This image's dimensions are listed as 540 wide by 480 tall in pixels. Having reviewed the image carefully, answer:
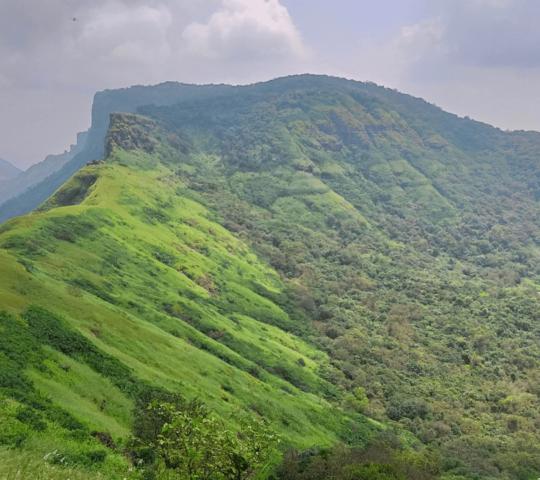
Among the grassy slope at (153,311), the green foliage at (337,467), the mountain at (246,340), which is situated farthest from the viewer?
the grassy slope at (153,311)

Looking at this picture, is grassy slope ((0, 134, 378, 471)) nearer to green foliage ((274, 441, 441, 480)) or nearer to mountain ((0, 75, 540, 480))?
mountain ((0, 75, 540, 480))

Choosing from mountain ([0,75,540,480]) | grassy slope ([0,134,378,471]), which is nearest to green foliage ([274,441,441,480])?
mountain ([0,75,540,480])

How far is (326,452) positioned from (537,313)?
5708 inches

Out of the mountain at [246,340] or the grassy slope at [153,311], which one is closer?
the mountain at [246,340]

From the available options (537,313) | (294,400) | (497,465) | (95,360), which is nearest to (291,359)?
(294,400)

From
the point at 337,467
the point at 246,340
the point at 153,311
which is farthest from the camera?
the point at 246,340

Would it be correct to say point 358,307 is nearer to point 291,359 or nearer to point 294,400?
point 291,359

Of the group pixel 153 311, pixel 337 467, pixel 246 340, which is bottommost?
pixel 246 340

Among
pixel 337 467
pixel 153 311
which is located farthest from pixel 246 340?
pixel 337 467

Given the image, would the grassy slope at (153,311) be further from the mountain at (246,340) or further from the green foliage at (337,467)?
the green foliage at (337,467)

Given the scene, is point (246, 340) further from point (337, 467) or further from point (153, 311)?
point (337, 467)

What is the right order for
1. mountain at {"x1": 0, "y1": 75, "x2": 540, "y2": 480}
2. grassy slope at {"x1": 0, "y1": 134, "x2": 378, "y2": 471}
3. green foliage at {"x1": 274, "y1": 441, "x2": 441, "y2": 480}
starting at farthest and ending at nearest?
grassy slope at {"x1": 0, "y1": 134, "x2": 378, "y2": 471} → mountain at {"x1": 0, "y1": 75, "x2": 540, "y2": 480} → green foliage at {"x1": 274, "y1": 441, "x2": 441, "y2": 480}

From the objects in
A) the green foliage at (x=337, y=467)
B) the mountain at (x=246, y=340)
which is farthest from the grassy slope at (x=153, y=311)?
the green foliage at (x=337, y=467)

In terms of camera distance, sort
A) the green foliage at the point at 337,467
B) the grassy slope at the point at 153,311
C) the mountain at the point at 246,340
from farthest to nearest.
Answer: the grassy slope at the point at 153,311 → the mountain at the point at 246,340 → the green foliage at the point at 337,467
